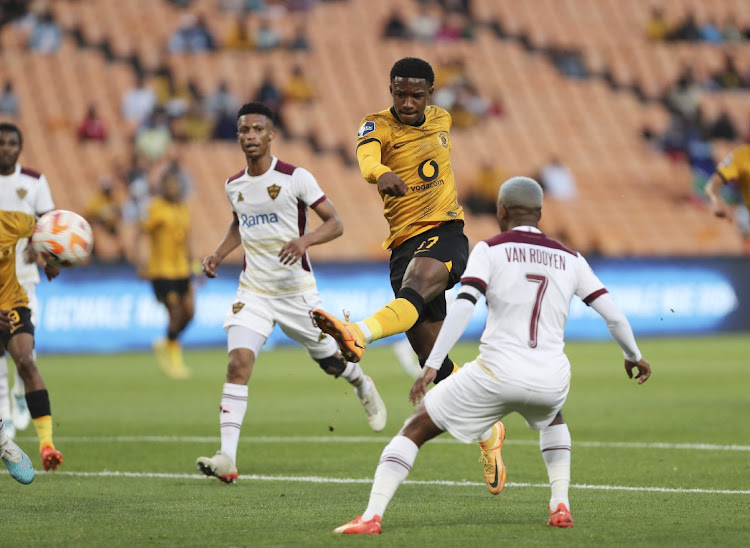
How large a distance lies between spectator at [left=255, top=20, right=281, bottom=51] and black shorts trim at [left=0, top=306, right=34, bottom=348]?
2128 cm

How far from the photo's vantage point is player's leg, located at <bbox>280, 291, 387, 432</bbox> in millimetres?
8734

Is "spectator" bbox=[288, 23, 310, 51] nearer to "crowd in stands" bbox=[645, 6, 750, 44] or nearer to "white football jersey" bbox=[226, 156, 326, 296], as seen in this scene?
"crowd in stands" bbox=[645, 6, 750, 44]

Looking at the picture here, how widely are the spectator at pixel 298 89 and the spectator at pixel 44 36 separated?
503 cm

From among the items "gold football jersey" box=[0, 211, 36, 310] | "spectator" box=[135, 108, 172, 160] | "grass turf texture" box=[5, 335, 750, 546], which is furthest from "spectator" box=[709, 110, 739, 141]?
"gold football jersey" box=[0, 211, 36, 310]

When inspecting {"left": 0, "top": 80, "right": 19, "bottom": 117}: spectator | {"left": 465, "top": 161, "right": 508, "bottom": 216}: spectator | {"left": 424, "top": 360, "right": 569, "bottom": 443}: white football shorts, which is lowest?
{"left": 424, "top": 360, "right": 569, "bottom": 443}: white football shorts

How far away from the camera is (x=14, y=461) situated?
282 inches

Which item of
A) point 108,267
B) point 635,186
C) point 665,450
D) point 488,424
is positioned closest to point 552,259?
point 488,424

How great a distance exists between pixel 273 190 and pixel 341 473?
193cm

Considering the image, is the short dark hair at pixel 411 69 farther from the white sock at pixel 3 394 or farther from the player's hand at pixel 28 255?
the white sock at pixel 3 394

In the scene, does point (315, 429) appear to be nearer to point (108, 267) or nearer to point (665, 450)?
point (665, 450)

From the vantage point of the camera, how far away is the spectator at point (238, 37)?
94.6 feet

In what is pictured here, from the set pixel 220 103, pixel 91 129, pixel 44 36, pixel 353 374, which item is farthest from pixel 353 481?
pixel 44 36

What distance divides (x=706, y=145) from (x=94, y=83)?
14.3 m

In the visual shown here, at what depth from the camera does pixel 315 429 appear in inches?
436
